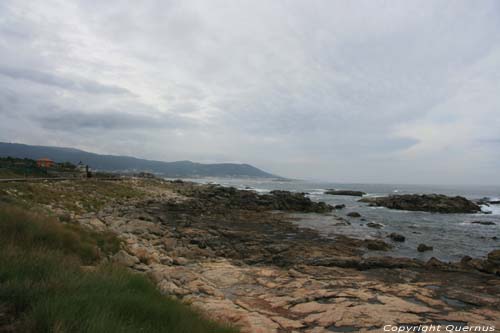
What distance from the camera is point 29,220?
613 cm

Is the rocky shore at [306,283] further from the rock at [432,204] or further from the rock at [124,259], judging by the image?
the rock at [432,204]

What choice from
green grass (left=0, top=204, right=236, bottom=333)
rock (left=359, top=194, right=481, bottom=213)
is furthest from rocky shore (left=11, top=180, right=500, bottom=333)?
rock (left=359, top=194, right=481, bottom=213)

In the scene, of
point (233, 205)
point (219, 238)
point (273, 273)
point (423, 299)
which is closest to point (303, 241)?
point (219, 238)

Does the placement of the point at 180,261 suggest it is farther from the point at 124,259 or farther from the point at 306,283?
the point at 306,283

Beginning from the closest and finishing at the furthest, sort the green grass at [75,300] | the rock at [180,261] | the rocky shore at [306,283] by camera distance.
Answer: the green grass at [75,300]
the rocky shore at [306,283]
the rock at [180,261]

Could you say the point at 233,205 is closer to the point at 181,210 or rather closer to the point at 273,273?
the point at 181,210

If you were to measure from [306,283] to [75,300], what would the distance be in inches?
254

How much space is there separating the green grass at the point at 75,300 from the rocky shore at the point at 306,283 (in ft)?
Answer: 4.80

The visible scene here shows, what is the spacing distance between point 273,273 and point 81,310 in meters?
6.84

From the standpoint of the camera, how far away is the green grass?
8.85ft

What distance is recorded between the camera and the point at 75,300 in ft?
10.0

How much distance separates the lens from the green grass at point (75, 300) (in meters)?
2.70

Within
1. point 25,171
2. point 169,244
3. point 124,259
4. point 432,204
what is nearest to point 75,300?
point 124,259

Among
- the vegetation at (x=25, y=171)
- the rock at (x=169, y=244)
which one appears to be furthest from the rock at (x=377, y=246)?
the vegetation at (x=25, y=171)
